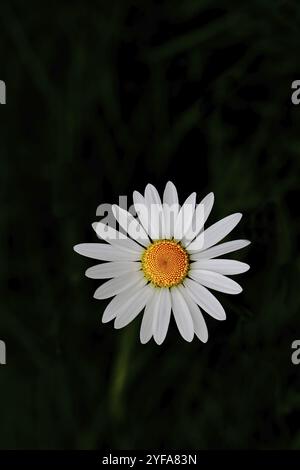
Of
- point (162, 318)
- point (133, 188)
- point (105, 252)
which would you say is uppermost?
point (133, 188)

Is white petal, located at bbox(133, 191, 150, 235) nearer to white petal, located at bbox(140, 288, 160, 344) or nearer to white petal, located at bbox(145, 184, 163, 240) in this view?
white petal, located at bbox(145, 184, 163, 240)

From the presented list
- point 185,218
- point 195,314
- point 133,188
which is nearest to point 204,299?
point 195,314

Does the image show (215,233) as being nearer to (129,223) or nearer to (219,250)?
(219,250)

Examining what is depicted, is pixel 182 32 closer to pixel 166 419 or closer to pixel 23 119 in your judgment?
pixel 23 119

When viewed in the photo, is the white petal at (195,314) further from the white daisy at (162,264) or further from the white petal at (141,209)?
the white petal at (141,209)

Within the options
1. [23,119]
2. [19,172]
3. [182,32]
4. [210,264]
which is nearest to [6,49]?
[23,119]

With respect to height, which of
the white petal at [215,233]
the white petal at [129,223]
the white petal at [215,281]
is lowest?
the white petal at [215,281]

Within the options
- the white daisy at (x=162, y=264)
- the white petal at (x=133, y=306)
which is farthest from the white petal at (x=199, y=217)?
the white petal at (x=133, y=306)
